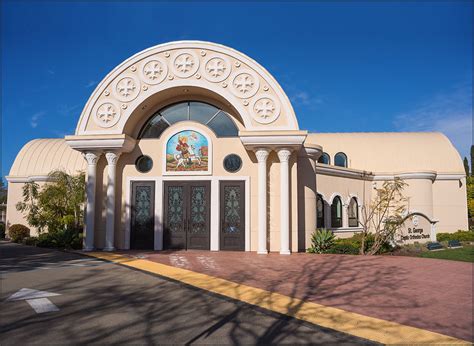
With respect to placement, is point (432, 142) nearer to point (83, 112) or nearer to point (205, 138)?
point (205, 138)

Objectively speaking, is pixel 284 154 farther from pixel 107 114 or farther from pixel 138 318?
pixel 138 318

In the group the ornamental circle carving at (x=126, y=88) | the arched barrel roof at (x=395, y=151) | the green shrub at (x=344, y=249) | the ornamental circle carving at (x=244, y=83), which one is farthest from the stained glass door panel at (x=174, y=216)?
the arched barrel roof at (x=395, y=151)

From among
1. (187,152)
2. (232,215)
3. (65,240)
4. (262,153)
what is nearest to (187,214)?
(232,215)

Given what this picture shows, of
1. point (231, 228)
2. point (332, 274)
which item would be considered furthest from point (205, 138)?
point (332, 274)

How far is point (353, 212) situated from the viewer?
22.7 meters

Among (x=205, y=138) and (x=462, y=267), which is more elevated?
(x=205, y=138)

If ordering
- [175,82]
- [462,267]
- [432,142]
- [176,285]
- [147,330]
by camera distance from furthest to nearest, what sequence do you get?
1. [432,142]
2. [175,82]
3. [462,267]
4. [176,285]
5. [147,330]

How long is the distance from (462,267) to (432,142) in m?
19.3

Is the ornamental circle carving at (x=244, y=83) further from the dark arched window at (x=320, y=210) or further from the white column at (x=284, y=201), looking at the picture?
the dark arched window at (x=320, y=210)

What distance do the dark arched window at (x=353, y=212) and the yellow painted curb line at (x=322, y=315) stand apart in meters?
15.2

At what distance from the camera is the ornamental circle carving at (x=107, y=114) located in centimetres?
1494

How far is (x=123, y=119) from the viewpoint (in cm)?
1488

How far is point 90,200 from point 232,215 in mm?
5817

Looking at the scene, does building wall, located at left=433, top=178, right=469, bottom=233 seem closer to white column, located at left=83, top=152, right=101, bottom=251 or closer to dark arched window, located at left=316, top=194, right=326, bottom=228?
dark arched window, located at left=316, top=194, right=326, bottom=228
